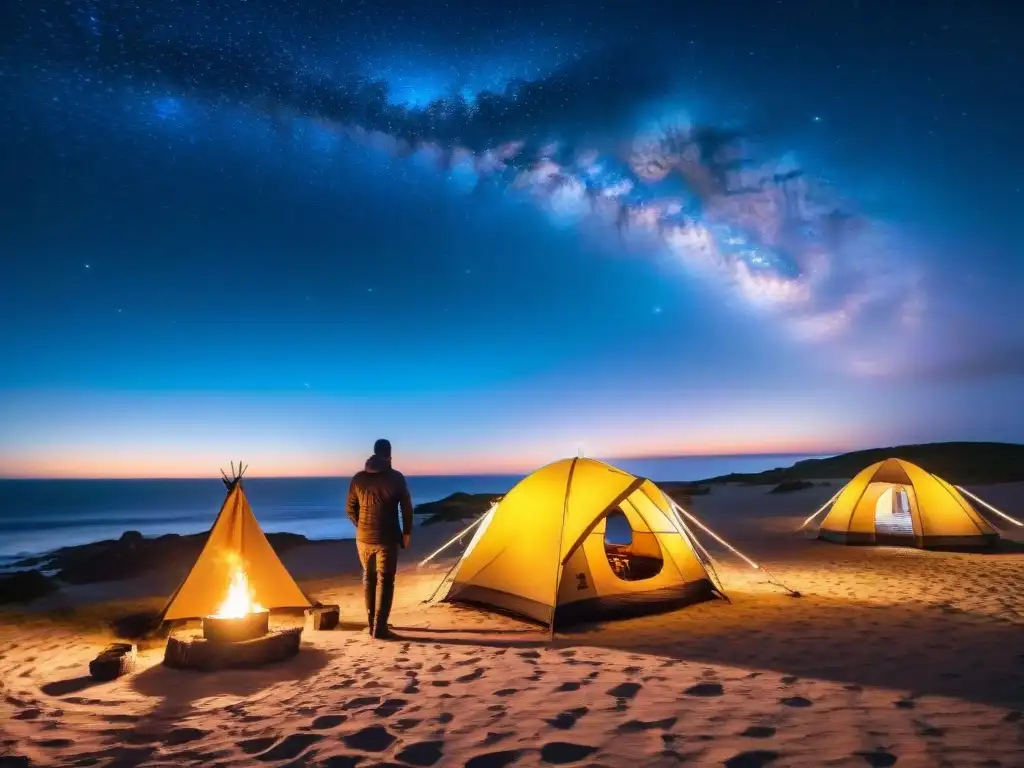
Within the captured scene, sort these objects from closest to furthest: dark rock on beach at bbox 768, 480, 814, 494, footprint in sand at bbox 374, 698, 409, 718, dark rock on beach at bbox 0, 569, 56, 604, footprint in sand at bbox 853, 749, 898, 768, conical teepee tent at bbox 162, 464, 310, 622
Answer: footprint in sand at bbox 853, 749, 898, 768, footprint in sand at bbox 374, 698, 409, 718, conical teepee tent at bbox 162, 464, 310, 622, dark rock on beach at bbox 0, 569, 56, 604, dark rock on beach at bbox 768, 480, 814, 494

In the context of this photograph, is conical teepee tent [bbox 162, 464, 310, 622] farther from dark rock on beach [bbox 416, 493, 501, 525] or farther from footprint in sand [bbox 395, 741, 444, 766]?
dark rock on beach [bbox 416, 493, 501, 525]

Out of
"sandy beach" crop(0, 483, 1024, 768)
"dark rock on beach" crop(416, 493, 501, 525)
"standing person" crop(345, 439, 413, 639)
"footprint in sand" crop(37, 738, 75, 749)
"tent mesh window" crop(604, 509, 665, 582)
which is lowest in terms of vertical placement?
"dark rock on beach" crop(416, 493, 501, 525)

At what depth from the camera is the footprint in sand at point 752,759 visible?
376cm

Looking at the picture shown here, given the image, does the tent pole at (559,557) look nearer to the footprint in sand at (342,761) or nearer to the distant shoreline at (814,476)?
the footprint in sand at (342,761)

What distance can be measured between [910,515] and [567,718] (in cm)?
1478

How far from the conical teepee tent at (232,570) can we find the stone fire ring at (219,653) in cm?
166

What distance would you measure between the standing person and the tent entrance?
44.7ft

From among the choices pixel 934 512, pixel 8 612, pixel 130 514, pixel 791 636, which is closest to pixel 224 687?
pixel 791 636

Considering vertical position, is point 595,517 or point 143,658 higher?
point 595,517

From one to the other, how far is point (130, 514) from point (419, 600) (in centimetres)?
6677

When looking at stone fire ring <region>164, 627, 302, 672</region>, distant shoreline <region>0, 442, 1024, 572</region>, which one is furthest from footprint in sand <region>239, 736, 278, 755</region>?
distant shoreline <region>0, 442, 1024, 572</region>

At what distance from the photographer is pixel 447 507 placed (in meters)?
31.2

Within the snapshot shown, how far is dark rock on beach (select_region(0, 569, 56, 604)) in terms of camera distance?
1105cm

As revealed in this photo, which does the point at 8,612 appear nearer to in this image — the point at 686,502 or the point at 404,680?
the point at 404,680
